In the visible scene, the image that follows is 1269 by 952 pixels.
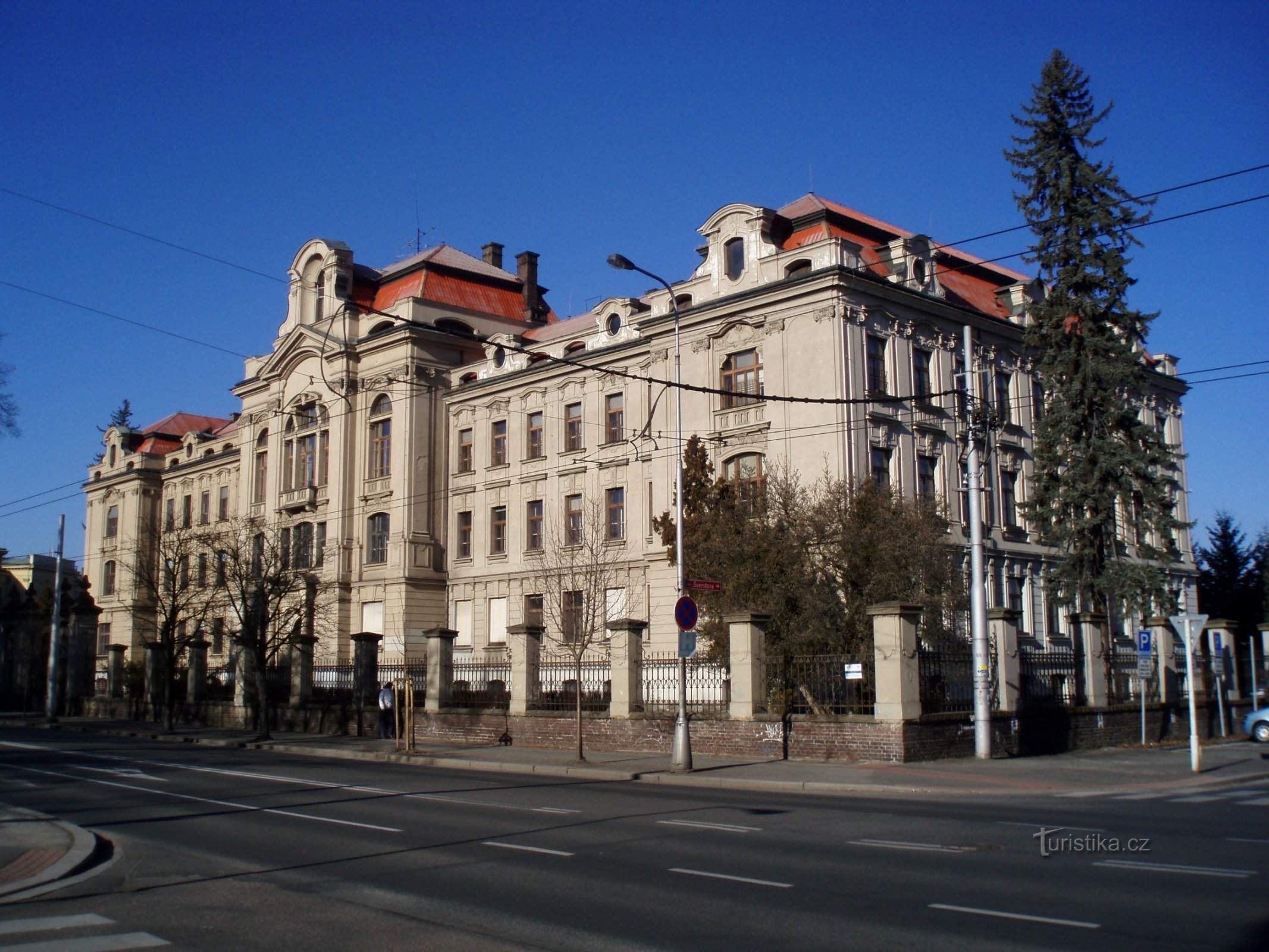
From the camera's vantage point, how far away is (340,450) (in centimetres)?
5231

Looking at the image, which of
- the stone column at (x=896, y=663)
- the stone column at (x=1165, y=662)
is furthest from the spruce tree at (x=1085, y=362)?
the stone column at (x=896, y=663)

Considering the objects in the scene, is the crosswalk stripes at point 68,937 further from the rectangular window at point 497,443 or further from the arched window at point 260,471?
the arched window at point 260,471

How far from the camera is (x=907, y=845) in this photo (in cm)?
1176

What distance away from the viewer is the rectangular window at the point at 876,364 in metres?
37.5

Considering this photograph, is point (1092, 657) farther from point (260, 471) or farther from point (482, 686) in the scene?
point (260, 471)

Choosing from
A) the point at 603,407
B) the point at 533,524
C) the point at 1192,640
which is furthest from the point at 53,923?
the point at 533,524

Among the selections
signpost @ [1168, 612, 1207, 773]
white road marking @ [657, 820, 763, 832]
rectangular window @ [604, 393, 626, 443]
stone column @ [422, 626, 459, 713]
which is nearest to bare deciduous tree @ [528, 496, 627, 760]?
rectangular window @ [604, 393, 626, 443]

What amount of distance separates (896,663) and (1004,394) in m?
23.9

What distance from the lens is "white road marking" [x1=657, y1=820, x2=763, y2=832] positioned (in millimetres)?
13266

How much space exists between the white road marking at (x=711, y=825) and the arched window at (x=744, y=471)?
22.0 meters

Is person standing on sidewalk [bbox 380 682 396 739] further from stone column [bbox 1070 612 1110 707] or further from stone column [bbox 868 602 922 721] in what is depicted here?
stone column [bbox 1070 612 1110 707]

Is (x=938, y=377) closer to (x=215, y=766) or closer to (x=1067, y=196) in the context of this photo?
(x=1067, y=196)

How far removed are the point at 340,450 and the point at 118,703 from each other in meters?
14.6

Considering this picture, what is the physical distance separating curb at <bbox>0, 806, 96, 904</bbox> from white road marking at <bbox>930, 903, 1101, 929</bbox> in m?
7.79
